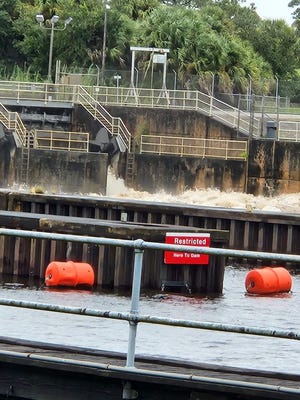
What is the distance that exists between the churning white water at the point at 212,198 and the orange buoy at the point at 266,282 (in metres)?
24.0

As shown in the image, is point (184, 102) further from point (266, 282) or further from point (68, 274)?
point (68, 274)

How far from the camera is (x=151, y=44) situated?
3226 inches

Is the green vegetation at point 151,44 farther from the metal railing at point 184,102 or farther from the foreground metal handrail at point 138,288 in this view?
the foreground metal handrail at point 138,288

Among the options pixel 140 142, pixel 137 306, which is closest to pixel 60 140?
pixel 140 142

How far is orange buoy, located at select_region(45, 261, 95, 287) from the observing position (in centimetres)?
2533

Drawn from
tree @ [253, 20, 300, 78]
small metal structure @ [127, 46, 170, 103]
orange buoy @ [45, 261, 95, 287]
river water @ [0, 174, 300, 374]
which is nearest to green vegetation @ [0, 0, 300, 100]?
tree @ [253, 20, 300, 78]

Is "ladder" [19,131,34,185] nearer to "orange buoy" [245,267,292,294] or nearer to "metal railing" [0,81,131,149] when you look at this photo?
"metal railing" [0,81,131,149]

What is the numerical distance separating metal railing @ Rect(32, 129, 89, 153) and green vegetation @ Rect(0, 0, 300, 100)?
720cm

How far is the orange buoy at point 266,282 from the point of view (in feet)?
89.7

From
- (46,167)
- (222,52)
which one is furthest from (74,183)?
(222,52)

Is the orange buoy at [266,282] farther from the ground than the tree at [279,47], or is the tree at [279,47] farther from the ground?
the tree at [279,47]


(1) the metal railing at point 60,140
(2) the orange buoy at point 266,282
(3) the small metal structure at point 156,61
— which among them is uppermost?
(3) the small metal structure at point 156,61

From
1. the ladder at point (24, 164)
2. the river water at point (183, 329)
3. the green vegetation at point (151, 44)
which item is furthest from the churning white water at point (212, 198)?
the river water at point (183, 329)

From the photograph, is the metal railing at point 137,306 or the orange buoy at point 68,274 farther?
the orange buoy at point 68,274
